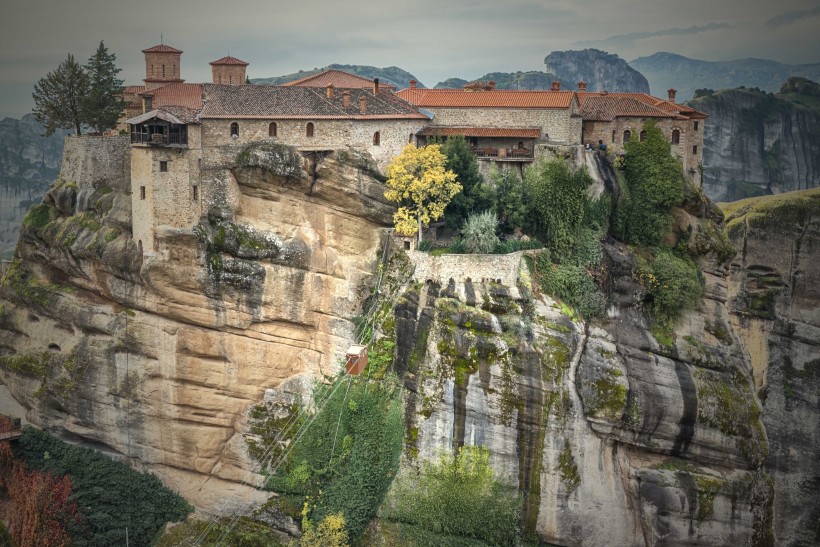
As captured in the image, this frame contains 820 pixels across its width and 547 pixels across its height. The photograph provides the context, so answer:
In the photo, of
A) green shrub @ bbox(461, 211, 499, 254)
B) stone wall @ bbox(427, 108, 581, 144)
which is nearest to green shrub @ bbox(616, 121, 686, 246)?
stone wall @ bbox(427, 108, 581, 144)

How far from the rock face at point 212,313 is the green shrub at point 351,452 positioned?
7.71 feet

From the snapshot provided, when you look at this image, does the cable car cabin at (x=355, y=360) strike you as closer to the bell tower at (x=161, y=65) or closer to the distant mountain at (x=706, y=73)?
the bell tower at (x=161, y=65)

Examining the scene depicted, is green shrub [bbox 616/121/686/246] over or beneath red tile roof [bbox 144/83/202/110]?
beneath

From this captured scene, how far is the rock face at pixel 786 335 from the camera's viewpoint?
4409 cm

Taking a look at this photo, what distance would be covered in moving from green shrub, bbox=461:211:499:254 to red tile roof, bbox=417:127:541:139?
463 cm

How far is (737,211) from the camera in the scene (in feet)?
157

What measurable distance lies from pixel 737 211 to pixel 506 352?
19.4 m

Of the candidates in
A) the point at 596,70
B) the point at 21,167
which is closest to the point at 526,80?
the point at 596,70

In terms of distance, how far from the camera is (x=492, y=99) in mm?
40906

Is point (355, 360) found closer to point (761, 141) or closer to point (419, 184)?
point (419, 184)

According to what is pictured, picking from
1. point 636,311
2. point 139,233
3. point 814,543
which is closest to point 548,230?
point 636,311

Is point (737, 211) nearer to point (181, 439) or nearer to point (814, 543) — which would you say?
point (814, 543)

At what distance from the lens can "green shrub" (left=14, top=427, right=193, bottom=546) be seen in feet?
119

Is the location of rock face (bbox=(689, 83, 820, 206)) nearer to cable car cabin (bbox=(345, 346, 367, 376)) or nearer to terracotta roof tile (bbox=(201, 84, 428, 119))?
terracotta roof tile (bbox=(201, 84, 428, 119))
